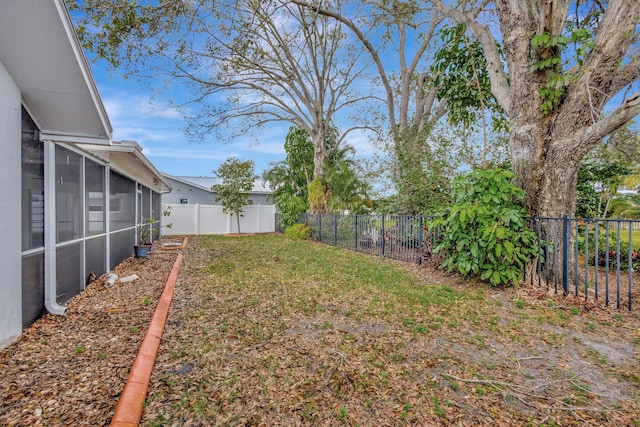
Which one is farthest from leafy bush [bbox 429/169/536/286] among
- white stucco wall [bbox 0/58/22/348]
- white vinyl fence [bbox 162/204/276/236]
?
white vinyl fence [bbox 162/204/276/236]

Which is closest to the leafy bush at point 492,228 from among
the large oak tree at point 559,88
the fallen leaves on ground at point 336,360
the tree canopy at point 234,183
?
the fallen leaves on ground at point 336,360

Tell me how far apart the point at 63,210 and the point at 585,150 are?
7899 millimetres

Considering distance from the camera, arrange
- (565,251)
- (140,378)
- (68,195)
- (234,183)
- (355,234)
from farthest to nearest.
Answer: (234,183) → (355,234) → (565,251) → (68,195) → (140,378)

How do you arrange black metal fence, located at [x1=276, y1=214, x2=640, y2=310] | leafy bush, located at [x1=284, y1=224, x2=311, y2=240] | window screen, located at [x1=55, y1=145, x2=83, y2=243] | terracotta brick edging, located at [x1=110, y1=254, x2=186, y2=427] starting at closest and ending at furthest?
terracotta brick edging, located at [x1=110, y1=254, x2=186, y2=427] < window screen, located at [x1=55, y1=145, x2=83, y2=243] < black metal fence, located at [x1=276, y1=214, x2=640, y2=310] < leafy bush, located at [x1=284, y1=224, x2=311, y2=240]

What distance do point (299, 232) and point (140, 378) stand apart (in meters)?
11.3

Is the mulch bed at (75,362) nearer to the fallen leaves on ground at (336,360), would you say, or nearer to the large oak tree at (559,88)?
the fallen leaves on ground at (336,360)

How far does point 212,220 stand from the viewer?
16781mm

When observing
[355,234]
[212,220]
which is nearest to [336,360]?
[355,234]

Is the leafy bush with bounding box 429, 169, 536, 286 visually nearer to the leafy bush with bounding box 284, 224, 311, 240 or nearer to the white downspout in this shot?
the white downspout

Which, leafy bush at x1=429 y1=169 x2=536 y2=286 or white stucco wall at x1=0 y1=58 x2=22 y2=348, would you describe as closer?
white stucco wall at x1=0 y1=58 x2=22 y2=348

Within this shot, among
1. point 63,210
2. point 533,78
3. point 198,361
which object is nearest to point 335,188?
point 533,78

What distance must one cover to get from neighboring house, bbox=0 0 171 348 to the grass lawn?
4.88 feet

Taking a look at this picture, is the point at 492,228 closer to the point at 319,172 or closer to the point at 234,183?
the point at 319,172

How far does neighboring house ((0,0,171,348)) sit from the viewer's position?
8.90 feet
